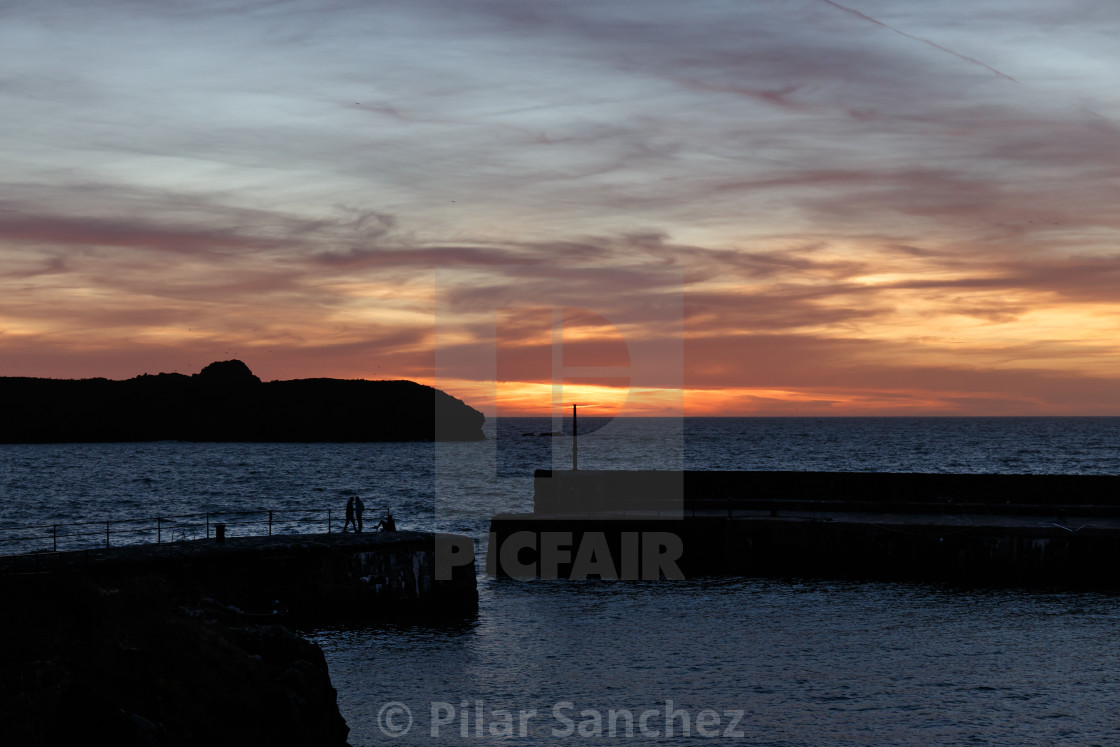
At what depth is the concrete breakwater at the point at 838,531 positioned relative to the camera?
40.1m

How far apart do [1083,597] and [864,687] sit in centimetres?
1637

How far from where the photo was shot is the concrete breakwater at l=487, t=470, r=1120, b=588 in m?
40.1

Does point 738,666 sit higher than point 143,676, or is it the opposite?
point 143,676

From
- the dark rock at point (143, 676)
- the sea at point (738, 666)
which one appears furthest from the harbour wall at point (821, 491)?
the dark rock at point (143, 676)

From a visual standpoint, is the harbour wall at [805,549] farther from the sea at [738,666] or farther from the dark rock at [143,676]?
the dark rock at [143,676]

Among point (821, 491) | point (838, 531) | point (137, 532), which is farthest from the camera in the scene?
point (137, 532)

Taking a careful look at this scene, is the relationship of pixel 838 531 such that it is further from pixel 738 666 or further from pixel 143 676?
pixel 143 676

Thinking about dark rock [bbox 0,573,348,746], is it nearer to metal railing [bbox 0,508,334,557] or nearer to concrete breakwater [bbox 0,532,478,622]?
concrete breakwater [bbox 0,532,478,622]

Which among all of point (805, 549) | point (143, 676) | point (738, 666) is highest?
point (143, 676)

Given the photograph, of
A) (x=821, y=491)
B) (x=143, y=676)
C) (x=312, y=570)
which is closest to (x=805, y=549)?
(x=821, y=491)

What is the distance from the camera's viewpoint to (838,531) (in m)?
42.8

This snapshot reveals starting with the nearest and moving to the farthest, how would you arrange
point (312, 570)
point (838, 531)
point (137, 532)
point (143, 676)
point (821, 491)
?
point (143, 676) → point (312, 570) → point (838, 531) → point (821, 491) → point (137, 532)

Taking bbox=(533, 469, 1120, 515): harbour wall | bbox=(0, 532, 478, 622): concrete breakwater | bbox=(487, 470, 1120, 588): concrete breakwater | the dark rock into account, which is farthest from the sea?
bbox=(533, 469, 1120, 515): harbour wall

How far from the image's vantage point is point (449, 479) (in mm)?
112750
